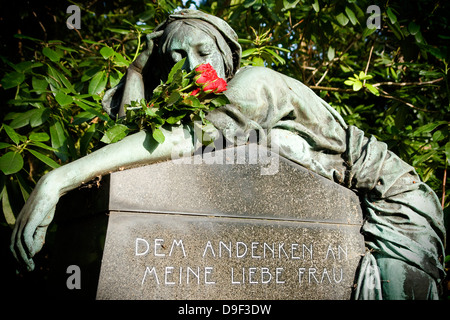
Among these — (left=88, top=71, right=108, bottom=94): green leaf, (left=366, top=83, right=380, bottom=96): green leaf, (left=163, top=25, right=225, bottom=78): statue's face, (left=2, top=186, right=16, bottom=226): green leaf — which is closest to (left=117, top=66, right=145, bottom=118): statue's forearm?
(left=163, top=25, right=225, bottom=78): statue's face

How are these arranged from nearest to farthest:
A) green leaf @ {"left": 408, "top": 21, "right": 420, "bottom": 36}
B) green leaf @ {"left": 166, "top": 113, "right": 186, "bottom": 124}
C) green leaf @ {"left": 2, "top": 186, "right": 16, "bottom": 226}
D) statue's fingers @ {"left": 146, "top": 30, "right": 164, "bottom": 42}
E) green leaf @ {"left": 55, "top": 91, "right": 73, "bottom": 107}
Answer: green leaf @ {"left": 166, "top": 113, "right": 186, "bottom": 124}
statue's fingers @ {"left": 146, "top": 30, "right": 164, "bottom": 42}
green leaf @ {"left": 55, "top": 91, "right": 73, "bottom": 107}
green leaf @ {"left": 2, "top": 186, "right": 16, "bottom": 226}
green leaf @ {"left": 408, "top": 21, "right": 420, "bottom": 36}

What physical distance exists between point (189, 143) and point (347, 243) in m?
1.07

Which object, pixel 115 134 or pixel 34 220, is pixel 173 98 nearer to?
pixel 115 134

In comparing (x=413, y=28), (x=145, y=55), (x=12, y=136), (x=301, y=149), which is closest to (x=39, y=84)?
(x=12, y=136)

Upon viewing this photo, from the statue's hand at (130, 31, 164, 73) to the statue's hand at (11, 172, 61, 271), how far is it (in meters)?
1.13

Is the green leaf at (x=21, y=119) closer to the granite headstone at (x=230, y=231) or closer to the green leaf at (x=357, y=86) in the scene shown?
the granite headstone at (x=230, y=231)

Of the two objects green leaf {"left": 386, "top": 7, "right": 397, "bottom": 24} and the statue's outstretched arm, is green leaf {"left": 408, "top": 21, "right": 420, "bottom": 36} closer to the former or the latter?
green leaf {"left": 386, "top": 7, "right": 397, "bottom": 24}

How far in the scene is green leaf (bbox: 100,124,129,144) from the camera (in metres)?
2.48

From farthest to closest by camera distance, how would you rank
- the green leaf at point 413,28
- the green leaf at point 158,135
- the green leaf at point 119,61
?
the green leaf at point 413,28 → the green leaf at point 119,61 → the green leaf at point 158,135

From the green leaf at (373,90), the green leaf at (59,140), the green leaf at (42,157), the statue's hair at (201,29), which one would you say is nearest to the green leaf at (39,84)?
the green leaf at (59,140)

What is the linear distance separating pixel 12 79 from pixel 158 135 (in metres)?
1.79

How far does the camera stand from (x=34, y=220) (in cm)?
225

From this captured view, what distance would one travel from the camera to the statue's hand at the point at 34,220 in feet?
7.40
